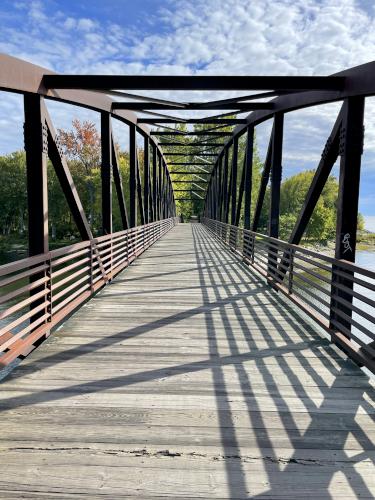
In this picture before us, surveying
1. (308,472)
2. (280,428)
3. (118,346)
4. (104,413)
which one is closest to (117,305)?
(118,346)

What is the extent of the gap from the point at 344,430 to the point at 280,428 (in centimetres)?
46

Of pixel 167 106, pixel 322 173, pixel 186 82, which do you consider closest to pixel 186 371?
pixel 322 173

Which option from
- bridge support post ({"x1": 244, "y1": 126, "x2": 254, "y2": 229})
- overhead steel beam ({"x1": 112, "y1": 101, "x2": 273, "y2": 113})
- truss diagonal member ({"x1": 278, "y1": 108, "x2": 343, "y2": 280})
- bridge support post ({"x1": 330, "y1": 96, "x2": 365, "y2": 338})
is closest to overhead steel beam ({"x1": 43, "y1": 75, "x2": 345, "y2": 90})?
truss diagonal member ({"x1": 278, "y1": 108, "x2": 343, "y2": 280})

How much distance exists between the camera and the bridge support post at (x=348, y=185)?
15.4 ft

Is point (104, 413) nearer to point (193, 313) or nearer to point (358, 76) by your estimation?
point (193, 313)

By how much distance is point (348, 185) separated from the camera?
15.6 ft

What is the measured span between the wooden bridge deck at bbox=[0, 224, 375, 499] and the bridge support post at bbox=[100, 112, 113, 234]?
3.72m

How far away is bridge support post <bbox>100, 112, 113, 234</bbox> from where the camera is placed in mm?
8312

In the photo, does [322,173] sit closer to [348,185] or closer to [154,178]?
[348,185]

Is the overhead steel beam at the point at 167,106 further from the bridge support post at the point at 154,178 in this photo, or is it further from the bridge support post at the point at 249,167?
the bridge support post at the point at 154,178

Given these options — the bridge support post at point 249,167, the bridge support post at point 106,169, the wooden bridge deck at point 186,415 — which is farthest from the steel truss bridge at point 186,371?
the bridge support post at point 249,167

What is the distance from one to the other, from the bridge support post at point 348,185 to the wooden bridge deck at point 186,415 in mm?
571

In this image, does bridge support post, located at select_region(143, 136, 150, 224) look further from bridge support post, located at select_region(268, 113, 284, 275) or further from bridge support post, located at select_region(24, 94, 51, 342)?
bridge support post, located at select_region(24, 94, 51, 342)

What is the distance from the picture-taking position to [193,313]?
5848 millimetres
